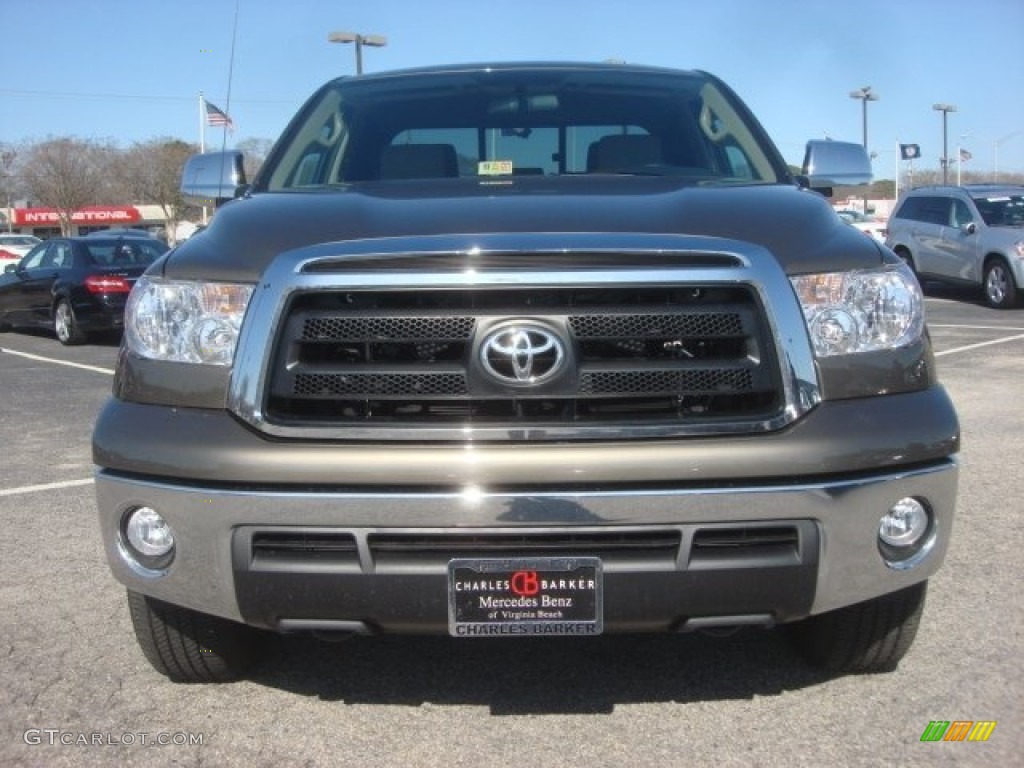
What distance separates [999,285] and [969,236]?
1.08 m

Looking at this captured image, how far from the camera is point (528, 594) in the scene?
2705mm

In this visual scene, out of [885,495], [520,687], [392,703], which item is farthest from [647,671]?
[885,495]

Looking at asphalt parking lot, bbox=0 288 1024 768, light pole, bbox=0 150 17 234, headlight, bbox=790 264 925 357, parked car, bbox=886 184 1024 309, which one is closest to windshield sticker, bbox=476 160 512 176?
headlight, bbox=790 264 925 357

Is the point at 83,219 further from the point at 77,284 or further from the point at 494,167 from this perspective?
the point at 494,167

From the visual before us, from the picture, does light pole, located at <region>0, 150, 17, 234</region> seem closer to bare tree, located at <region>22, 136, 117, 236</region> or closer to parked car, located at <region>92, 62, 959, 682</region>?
bare tree, located at <region>22, 136, 117, 236</region>

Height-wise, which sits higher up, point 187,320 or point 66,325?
point 187,320

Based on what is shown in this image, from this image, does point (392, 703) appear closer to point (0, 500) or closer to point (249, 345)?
point (249, 345)

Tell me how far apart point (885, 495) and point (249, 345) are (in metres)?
1.63

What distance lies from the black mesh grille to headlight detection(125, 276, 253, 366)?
19 cm

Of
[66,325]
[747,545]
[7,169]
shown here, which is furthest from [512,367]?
[7,169]

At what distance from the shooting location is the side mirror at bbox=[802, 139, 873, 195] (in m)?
4.52

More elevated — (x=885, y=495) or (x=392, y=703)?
(x=885, y=495)

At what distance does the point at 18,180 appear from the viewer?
232 feet

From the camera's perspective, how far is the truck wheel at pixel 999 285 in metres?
16.1
